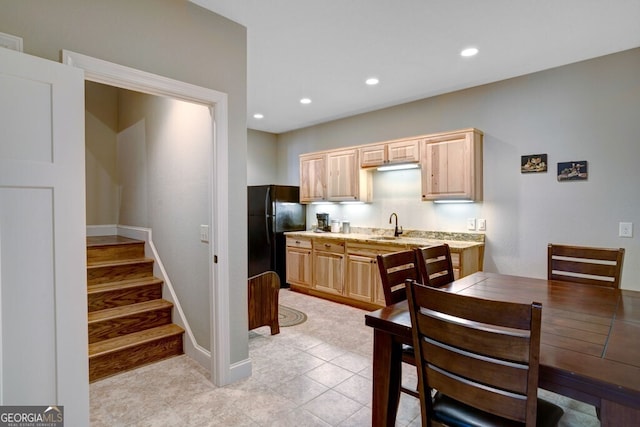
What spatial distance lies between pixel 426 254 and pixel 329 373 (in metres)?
1.26


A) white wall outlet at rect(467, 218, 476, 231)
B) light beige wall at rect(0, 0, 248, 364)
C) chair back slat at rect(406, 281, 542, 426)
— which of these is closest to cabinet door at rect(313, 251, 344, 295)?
white wall outlet at rect(467, 218, 476, 231)

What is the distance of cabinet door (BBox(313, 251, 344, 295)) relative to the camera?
4316 millimetres

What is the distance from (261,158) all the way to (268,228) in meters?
1.54

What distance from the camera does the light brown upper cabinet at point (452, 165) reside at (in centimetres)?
351

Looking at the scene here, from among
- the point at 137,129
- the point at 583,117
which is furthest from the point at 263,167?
the point at 583,117

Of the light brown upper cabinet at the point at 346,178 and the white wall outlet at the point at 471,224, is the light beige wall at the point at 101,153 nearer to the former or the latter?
the light brown upper cabinet at the point at 346,178

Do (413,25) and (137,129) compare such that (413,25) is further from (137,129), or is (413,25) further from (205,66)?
(137,129)

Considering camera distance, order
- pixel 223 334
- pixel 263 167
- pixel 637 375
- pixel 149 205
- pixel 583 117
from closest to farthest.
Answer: pixel 637 375 → pixel 223 334 → pixel 583 117 → pixel 149 205 → pixel 263 167

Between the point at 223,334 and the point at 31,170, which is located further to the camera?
the point at 223,334

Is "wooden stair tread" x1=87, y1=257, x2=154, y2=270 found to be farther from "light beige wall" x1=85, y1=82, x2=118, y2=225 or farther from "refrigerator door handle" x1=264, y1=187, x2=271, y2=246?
"refrigerator door handle" x1=264, y1=187, x2=271, y2=246

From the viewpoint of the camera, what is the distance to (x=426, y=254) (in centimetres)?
213

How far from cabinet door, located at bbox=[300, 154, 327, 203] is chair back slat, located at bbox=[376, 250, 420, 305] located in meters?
2.97

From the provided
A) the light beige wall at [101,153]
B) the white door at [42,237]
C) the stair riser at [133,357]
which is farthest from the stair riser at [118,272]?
the white door at [42,237]

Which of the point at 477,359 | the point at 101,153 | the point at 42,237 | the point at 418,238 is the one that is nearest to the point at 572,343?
the point at 477,359
